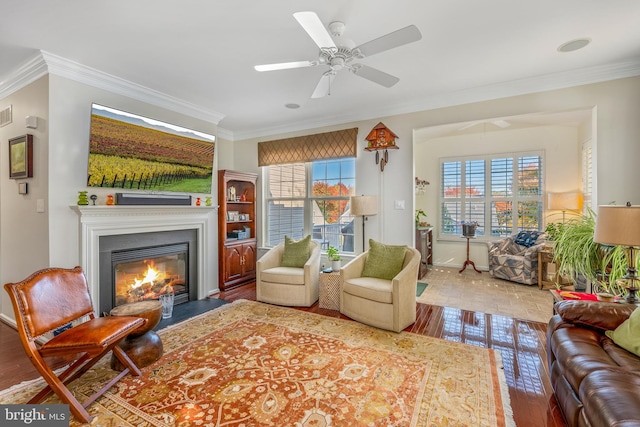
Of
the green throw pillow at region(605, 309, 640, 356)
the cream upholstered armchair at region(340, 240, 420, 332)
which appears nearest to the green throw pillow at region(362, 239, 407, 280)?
the cream upholstered armchair at region(340, 240, 420, 332)

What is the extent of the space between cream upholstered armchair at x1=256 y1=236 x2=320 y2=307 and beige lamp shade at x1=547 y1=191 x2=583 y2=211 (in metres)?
4.12

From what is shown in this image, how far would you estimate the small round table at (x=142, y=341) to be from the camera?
2.33m

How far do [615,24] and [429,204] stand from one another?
171 inches

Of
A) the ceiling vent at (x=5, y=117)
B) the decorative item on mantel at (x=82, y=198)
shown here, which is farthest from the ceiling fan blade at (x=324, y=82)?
the ceiling vent at (x=5, y=117)

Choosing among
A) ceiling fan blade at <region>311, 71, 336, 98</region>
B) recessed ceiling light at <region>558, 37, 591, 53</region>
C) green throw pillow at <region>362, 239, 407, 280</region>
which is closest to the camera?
ceiling fan blade at <region>311, 71, 336, 98</region>

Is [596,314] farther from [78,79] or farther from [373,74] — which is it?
[78,79]

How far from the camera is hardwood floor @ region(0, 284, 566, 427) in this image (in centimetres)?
189

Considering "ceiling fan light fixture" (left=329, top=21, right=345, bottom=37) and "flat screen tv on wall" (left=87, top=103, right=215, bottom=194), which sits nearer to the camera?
"ceiling fan light fixture" (left=329, top=21, right=345, bottom=37)

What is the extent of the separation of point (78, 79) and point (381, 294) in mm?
3832

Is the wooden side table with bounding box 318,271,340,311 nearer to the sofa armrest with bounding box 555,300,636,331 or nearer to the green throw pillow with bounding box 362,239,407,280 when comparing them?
the green throw pillow with bounding box 362,239,407,280

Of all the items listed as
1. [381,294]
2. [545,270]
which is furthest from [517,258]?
[381,294]

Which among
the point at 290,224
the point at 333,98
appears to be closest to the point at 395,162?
the point at 333,98

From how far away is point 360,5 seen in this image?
207 cm

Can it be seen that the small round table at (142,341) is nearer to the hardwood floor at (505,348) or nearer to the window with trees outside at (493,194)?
the hardwood floor at (505,348)
